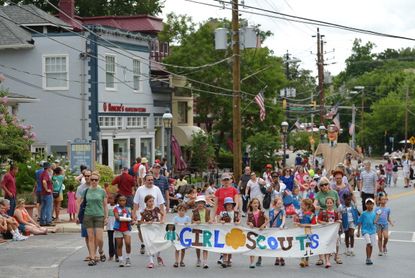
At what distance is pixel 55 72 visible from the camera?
37750 mm

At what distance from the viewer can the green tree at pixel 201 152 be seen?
148 feet

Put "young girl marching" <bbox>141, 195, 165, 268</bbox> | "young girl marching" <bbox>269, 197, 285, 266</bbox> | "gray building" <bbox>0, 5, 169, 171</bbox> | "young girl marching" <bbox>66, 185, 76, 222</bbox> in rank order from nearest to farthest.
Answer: "young girl marching" <bbox>141, 195, 165, 268</bbox> < "young girl marching" <bbox>269, 197, 285, 266</bbox> < "young girl marching" <bbox>66, 185, 76, 222</bbox> < "gray building" <bbox>0, 5, 169, 171</bbox>

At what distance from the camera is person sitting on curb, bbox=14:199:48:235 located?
21125 millimetres

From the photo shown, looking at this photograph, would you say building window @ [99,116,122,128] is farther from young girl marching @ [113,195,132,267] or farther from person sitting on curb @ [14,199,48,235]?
young girl marching @ [113,195,132,267]

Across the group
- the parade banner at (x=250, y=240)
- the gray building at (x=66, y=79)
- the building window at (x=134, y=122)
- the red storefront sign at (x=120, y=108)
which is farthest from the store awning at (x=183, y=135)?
the parade banner at (x=250, y=240)

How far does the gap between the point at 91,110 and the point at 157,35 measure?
10683mm

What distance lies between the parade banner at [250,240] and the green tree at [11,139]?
31.6 feet

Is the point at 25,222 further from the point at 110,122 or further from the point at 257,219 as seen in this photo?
the point at 110,122

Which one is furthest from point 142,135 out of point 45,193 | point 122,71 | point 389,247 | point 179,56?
point 389,247

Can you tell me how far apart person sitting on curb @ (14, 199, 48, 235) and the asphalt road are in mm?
960

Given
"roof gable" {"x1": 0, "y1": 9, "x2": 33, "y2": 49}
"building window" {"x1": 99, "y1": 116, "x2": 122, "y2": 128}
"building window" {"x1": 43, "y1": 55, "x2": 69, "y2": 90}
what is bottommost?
"building window" {"x1": 99, "y1": 116, "x2": 122, "y2": 128}

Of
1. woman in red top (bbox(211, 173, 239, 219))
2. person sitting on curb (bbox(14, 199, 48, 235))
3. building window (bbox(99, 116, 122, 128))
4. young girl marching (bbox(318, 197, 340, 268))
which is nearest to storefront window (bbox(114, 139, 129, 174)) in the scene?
building window (bbox(99, 116, 122, 128))

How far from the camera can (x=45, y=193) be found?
74.2ft

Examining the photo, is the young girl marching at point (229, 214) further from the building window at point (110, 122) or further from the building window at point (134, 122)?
the building window at point (134, 122)
